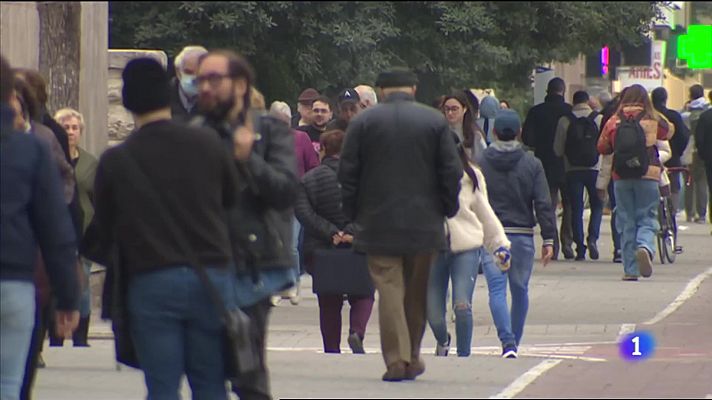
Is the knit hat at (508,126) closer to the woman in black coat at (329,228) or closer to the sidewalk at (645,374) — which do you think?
the woman in black coat at (329,228)

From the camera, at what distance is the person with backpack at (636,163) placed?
17.4m

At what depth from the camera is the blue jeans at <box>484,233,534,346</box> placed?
39.8 ft

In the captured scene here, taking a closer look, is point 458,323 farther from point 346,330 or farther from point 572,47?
point 572,47

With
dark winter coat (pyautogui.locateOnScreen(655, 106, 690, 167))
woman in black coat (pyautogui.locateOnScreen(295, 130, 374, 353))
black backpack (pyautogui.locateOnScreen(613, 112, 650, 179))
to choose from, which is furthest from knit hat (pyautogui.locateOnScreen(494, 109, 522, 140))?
dark winter coat (pyautogui.locateOnScreen(655, 106, 690, 167))

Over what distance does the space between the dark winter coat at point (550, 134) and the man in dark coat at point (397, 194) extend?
1086 centimetres

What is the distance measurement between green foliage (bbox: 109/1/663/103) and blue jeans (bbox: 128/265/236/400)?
11770mm

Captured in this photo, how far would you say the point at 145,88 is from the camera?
7.05 meters

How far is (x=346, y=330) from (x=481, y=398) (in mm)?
5005

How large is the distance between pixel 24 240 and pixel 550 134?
14.0 m

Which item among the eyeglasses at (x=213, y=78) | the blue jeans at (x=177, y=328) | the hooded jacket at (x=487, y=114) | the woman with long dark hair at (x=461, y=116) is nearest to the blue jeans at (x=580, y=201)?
the hooded jacket at (x=487, y=114)

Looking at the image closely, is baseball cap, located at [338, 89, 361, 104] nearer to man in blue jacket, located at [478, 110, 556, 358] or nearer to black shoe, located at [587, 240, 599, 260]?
man in blue jacket, located at [478, 110, 556, 358]

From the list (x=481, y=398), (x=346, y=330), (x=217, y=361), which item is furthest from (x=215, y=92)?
(x=346, y=330)

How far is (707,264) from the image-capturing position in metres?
20.6

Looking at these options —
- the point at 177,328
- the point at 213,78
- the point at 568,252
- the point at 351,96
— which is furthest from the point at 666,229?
the point at 177,328
